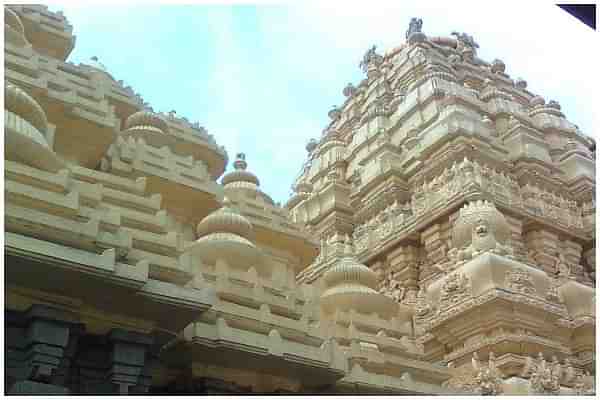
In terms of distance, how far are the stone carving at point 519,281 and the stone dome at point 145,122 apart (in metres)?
8.98

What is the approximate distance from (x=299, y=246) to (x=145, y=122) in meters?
4.82

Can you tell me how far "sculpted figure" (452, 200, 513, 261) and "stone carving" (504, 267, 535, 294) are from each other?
865 mm

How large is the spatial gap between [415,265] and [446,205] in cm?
229

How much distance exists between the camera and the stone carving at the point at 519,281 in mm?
17625

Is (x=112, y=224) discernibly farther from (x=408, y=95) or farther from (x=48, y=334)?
(x=408, y=95)

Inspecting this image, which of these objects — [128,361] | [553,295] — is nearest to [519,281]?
[553,295]

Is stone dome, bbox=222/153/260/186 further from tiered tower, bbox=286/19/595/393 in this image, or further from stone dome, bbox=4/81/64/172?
stone dome, bbox=4/81/64/172

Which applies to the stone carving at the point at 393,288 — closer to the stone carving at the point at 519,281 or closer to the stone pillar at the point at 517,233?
the stone pillar at the point at 517,233

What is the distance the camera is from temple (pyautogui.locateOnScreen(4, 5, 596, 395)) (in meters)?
9.39

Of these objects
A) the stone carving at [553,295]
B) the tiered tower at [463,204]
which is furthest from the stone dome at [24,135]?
the stone carving at [553,295]

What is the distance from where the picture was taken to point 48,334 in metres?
8.91

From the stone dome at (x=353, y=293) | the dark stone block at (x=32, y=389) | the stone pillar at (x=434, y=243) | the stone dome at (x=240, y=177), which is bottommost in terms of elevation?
the dark stone block at (x=32, y=389)

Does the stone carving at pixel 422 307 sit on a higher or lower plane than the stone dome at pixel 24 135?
lower

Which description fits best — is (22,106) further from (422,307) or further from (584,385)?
(584,385)
